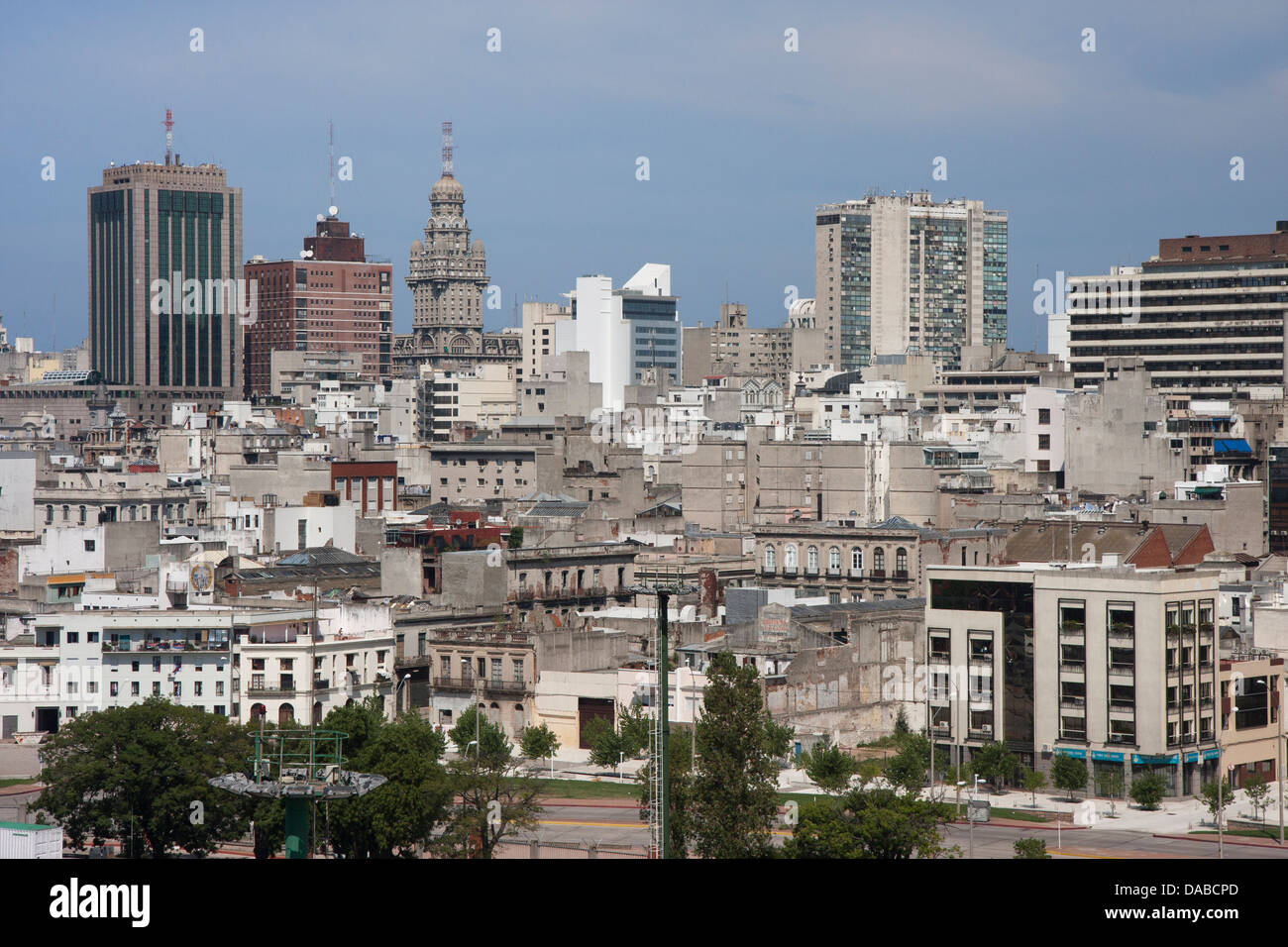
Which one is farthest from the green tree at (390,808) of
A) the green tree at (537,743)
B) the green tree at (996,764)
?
the green tree at (996,764)

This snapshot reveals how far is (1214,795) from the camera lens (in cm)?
6025

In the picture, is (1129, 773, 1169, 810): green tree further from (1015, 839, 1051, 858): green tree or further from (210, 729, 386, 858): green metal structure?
(210, 729, 386, 858): green metal structure

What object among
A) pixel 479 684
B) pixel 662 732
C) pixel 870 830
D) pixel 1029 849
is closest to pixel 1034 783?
pixel 1029 849

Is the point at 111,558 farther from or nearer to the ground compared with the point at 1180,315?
nearer to the ground

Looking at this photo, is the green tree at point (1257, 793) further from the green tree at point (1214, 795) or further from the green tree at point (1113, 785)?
the green tree at point (1113, 785)

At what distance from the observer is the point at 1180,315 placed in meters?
184

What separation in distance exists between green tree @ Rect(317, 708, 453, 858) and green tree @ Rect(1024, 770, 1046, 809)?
64.3 feet

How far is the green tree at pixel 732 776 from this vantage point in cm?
4703

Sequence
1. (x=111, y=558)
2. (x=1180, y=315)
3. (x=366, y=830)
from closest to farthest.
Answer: (x=366, y=830) < (x=111, y=558) < (x=1180, y=315)

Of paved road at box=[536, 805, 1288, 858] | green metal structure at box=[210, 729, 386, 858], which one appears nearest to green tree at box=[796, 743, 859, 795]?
paved road at box=[536, 805, 1288, 858]

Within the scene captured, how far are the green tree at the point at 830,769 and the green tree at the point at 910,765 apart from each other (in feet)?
4.05
